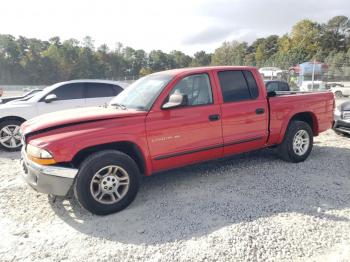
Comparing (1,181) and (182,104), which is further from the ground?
(182,104)

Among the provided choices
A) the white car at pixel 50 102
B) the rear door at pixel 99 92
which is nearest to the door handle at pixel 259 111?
the rear door at pixel 99 92

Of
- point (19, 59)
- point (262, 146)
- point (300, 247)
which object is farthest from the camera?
point (19, 59)

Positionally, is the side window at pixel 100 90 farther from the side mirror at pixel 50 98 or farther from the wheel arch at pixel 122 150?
the wheel arch at pixel 122 150

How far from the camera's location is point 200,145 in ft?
14.3

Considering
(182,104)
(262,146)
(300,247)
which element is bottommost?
(300,247)

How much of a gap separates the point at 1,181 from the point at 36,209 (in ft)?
5.17

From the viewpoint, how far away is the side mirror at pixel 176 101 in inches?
156

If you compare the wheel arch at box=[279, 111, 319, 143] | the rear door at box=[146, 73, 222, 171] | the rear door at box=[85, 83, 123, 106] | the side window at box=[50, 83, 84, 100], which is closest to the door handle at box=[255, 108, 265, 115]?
the rear door at box=[146, 73, 222, 171]

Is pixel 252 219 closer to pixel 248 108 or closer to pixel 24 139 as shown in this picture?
pixel 248 108

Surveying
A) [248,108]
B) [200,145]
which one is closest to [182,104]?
[200,145]

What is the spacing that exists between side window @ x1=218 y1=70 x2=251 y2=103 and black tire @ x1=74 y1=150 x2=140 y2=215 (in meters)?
1.82

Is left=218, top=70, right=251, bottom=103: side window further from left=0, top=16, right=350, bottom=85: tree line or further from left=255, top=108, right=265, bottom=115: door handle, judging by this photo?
left=0, top=16, right=350, bottom=85: tree line

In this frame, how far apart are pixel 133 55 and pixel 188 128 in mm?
97407

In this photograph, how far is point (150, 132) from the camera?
3.95 metres
